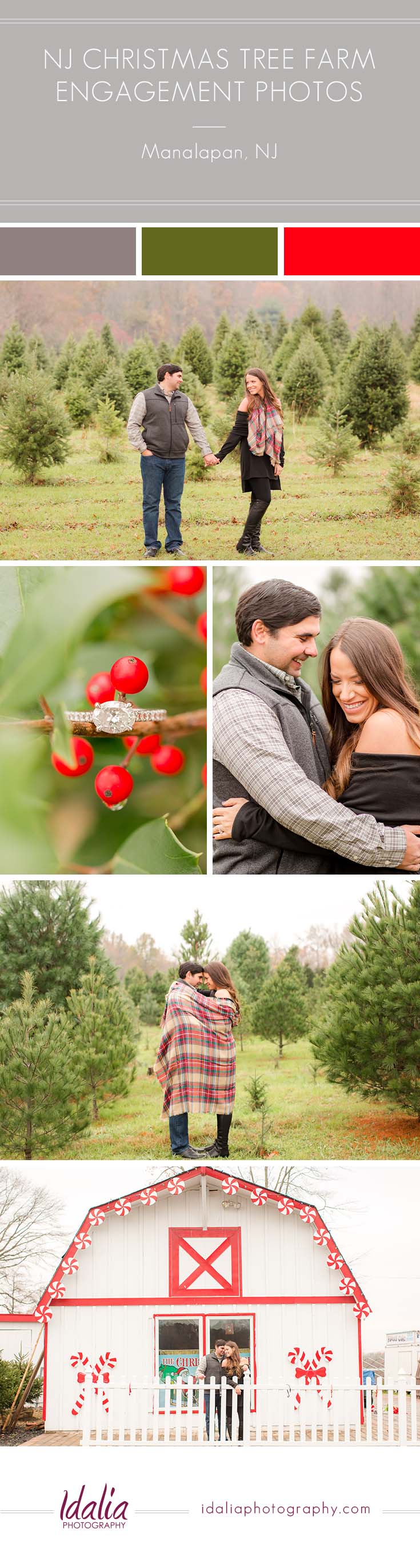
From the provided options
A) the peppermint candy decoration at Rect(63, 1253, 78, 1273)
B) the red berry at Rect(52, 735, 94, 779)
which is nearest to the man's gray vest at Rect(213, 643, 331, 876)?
the red berry at Rect(52, 735, 94, 779)

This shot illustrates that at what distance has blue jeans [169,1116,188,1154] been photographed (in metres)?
6.22

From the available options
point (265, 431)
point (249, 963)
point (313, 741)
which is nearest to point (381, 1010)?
point (249, 963)

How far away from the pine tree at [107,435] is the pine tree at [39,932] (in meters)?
2.13

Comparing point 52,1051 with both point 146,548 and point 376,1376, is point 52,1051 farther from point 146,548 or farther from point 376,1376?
point 146,548

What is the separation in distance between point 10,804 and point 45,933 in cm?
63

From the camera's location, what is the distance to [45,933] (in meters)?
6.42

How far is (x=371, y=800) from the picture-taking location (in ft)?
20.2

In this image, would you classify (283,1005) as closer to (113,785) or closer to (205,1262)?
(205,1262)

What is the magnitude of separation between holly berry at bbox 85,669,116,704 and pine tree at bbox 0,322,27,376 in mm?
1582

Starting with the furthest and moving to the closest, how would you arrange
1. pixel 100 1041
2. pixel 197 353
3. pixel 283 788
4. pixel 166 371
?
pixel 197 353
pixel 166 371
pixel 100 1041
pixel 283 788

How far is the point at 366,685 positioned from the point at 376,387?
5.26 ft

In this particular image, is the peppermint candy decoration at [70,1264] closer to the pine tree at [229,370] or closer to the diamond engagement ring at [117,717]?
the diamond engagement ring at [117,717]
